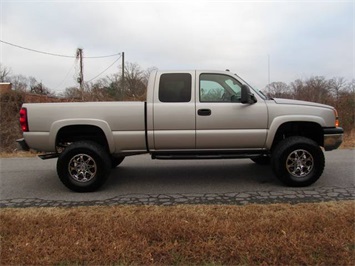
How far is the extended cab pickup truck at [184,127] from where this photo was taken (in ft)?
17.8

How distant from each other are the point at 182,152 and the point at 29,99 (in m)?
15.9

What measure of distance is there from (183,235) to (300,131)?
3.41m

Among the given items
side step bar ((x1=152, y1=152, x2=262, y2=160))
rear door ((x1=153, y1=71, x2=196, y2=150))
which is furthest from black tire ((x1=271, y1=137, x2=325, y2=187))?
rear door ((x1=153, y1=71, x2=196, y2=150))

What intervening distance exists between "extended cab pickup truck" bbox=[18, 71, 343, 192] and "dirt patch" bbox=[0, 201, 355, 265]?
1.13 metres

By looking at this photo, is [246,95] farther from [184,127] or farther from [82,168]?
[82,168]

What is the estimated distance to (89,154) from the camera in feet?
17.7

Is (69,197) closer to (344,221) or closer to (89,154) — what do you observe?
(89,154)

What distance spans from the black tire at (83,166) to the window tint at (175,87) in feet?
4.56

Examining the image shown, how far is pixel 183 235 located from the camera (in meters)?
3.51

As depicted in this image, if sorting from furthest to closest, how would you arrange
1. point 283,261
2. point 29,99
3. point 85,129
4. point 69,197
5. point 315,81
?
point 315,81 → point 29,99 → point 85,129 → point 69,197 → point 283,261

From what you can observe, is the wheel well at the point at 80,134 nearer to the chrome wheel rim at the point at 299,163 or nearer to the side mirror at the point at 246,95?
the side mirror at the point at 246,95

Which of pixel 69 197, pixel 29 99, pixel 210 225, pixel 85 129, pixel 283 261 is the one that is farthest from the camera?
pixel 29 99

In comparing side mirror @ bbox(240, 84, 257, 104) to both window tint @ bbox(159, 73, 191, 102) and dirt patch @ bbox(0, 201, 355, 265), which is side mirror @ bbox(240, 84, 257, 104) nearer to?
window tint @ bbox(159, 73, 191, 102)

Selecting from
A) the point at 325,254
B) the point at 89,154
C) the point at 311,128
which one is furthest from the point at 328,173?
the point at 89,154
